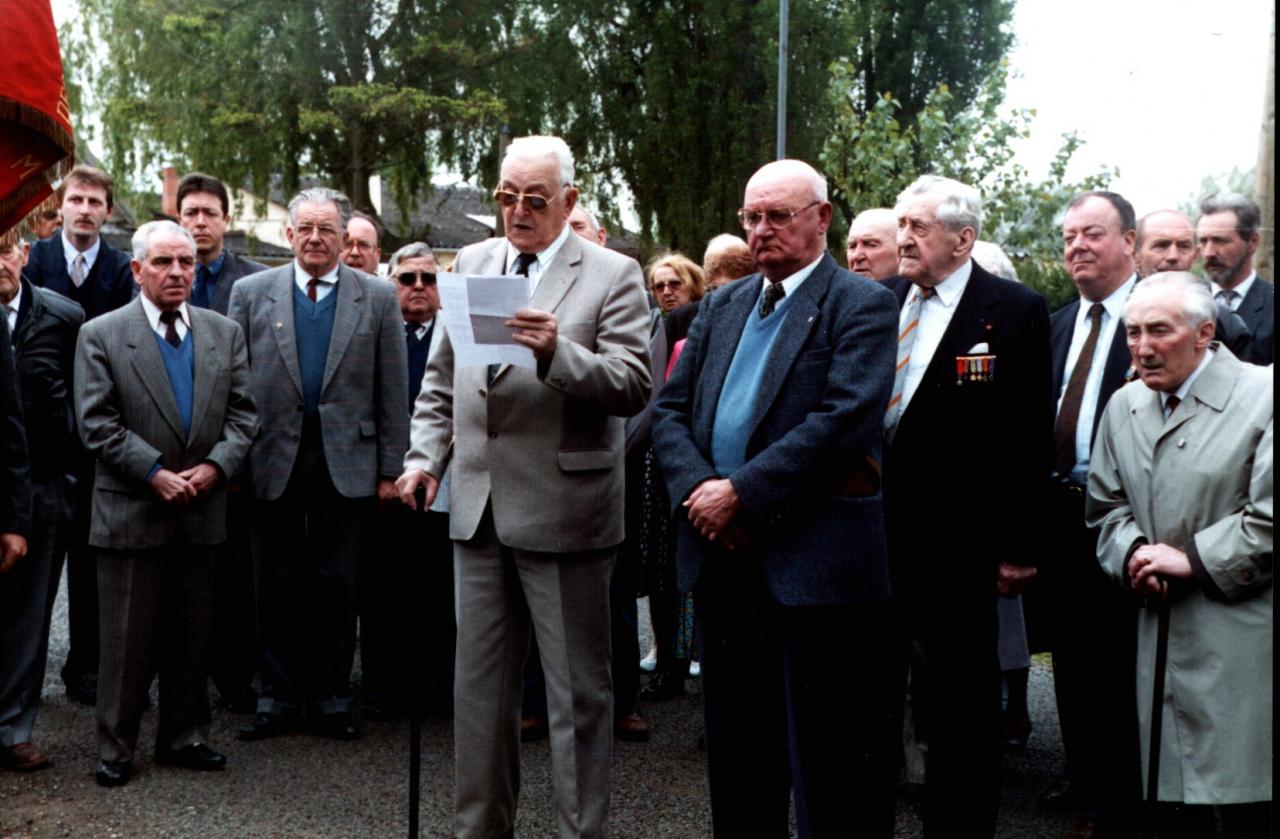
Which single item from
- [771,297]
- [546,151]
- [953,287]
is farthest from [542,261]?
[953,287]

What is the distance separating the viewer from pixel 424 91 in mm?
32750

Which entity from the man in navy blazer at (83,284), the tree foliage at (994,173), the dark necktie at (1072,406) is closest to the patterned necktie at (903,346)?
the dark necktie at (1072,406)

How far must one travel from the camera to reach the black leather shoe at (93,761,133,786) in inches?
222

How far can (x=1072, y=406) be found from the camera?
5.32 m

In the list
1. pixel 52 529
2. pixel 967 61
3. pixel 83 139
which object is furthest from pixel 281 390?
pixel 967 61

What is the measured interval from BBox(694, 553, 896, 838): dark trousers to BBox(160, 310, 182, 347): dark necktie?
2868 millimetres

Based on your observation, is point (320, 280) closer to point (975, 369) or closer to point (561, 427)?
point (561, 427)

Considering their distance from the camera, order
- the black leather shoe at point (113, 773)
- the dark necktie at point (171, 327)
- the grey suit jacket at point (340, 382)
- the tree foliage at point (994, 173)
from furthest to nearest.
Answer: the tree foliage at point (994, 173) < the grey suit jacket at point (340, 382) < the dark necktie at point (171, 327) < the black leather shoe at point (113, 773)

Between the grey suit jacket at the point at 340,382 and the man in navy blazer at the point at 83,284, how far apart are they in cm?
119

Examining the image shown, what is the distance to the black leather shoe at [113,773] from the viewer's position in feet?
18.5

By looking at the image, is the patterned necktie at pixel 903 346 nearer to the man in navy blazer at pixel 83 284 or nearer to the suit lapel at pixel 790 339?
the suit lapel at pixel 790 339

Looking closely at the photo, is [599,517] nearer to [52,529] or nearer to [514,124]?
[52,529]

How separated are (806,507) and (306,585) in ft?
10.6

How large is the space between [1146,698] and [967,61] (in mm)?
42738
